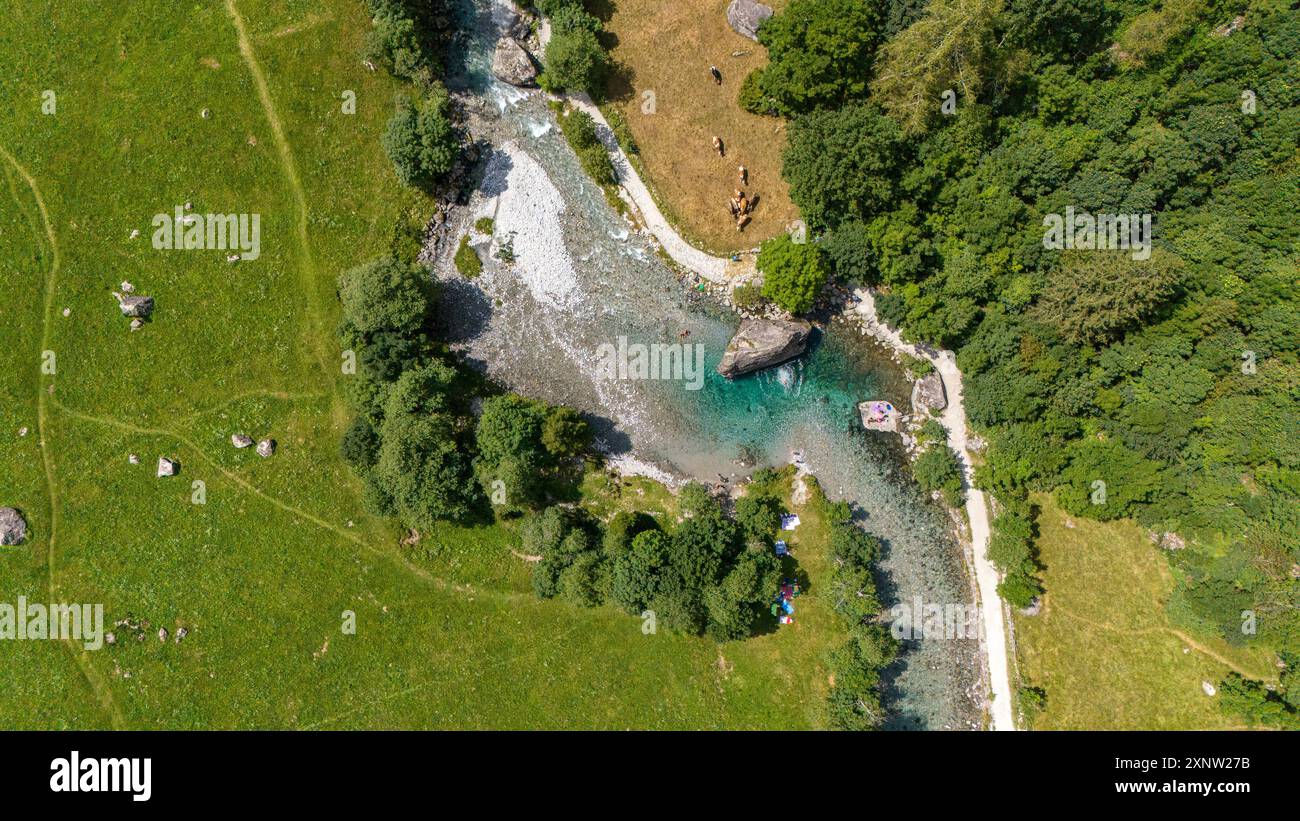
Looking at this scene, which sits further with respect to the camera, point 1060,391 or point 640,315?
point 640,315

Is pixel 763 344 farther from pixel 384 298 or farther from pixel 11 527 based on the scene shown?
pixel 11 527

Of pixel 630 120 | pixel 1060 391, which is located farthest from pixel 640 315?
pixel 1060 391

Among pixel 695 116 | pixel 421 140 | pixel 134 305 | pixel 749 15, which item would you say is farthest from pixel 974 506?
pixel 134 305

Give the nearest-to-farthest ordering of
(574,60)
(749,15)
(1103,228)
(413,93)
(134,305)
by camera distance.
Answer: (1103,228), (574,60), (134,305), (749,15), (413,93)
